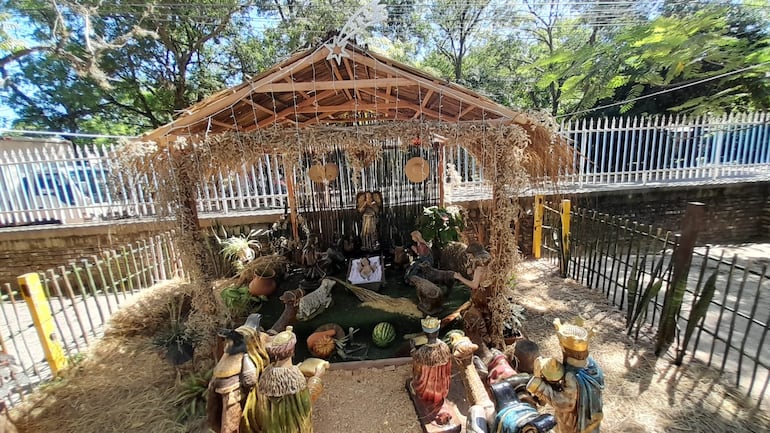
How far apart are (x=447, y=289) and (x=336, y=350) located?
172 cm

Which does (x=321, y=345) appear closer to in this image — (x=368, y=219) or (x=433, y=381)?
(x=433, y=381)

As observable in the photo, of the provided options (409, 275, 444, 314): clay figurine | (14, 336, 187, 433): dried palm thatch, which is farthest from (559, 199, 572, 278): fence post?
(14, 336, 187, 433): dried palm thatch

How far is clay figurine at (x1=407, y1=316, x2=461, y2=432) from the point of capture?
9.07ft

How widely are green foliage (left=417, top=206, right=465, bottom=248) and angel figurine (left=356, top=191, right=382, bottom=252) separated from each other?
83cm

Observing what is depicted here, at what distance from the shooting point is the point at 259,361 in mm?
2455

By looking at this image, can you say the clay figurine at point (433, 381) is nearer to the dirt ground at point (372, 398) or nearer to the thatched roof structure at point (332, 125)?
the dirt ground at point (372, 398)

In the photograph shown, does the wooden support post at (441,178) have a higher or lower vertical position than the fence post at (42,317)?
higher

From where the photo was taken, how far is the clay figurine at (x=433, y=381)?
2.76 m

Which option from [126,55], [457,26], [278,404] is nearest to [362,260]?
[278,404]

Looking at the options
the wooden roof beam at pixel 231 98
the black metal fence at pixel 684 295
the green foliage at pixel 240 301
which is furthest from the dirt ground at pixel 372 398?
the wooden roof beam at pixel 231 98

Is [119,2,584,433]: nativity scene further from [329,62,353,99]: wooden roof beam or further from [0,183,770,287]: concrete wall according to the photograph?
[0,183,770,287]: concrete wall

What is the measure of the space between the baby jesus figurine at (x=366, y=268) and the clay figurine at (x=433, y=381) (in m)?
2.12

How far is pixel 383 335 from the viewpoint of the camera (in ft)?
12.8

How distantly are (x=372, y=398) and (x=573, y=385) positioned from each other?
1.92 metres
